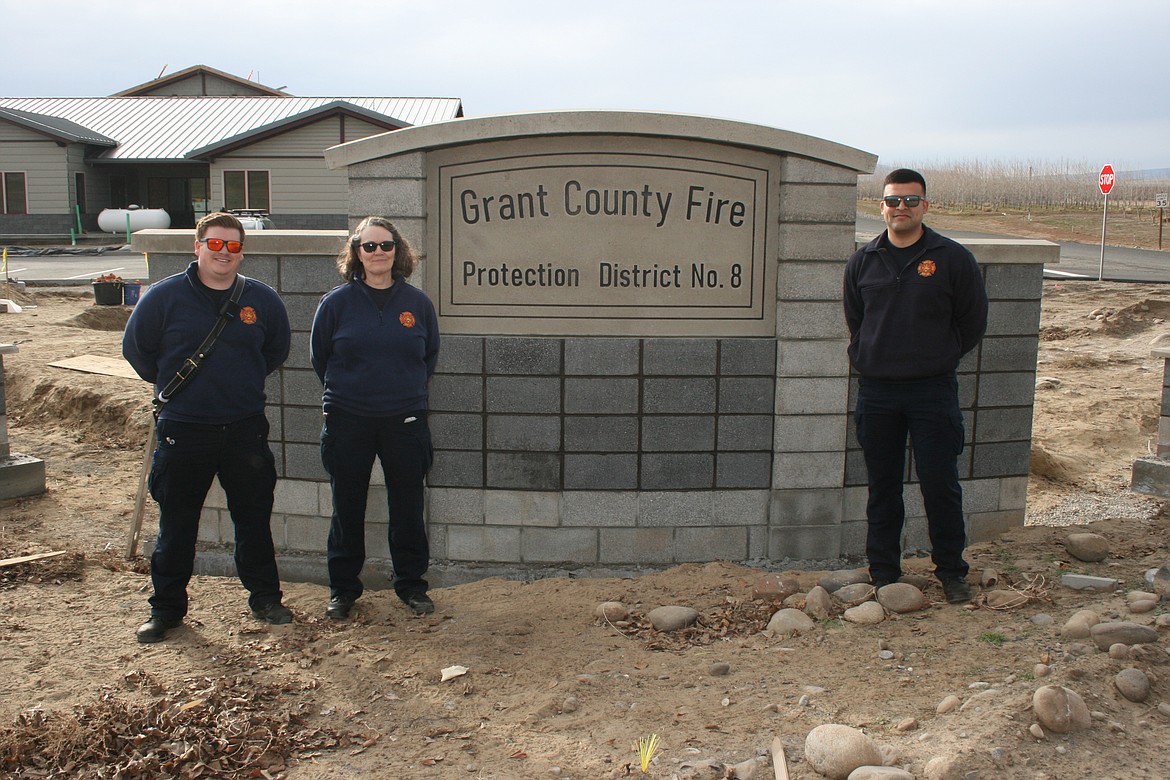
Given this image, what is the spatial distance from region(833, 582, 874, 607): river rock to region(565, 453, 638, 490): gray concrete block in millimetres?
1232

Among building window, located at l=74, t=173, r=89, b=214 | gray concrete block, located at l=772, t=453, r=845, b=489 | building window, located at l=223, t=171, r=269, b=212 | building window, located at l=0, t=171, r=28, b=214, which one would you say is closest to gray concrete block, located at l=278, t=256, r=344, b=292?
gray concrete block, located at l=772, t=453, r=845, b=489

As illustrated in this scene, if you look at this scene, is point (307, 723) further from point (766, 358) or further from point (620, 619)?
point (766, 358)

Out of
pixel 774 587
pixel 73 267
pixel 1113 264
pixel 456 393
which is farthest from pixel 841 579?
pixel 1113 264

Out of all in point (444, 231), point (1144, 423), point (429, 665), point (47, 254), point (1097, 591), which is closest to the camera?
point (429, 665)

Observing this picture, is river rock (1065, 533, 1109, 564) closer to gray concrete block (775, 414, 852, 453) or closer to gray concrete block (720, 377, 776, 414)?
gray concrete block (775, 414, 852, 453)

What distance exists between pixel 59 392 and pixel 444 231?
684 cm

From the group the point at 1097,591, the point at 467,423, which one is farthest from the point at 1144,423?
the point at 467,423

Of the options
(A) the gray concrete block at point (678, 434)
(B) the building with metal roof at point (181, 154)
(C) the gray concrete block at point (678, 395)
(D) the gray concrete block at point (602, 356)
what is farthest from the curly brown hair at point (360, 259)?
(B) the building with metal roof at point (181, 154)

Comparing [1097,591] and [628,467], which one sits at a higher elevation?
[628,467]

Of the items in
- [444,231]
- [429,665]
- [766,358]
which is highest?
[444,231]

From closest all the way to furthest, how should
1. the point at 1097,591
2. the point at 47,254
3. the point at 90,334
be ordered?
1. the point at 1097,591
2. the point at 90,334
3. the point at 47,254

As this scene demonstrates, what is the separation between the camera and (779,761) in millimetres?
3256

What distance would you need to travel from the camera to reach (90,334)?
1336 centimetres

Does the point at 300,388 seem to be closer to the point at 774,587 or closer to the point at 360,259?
the point at 360,259
